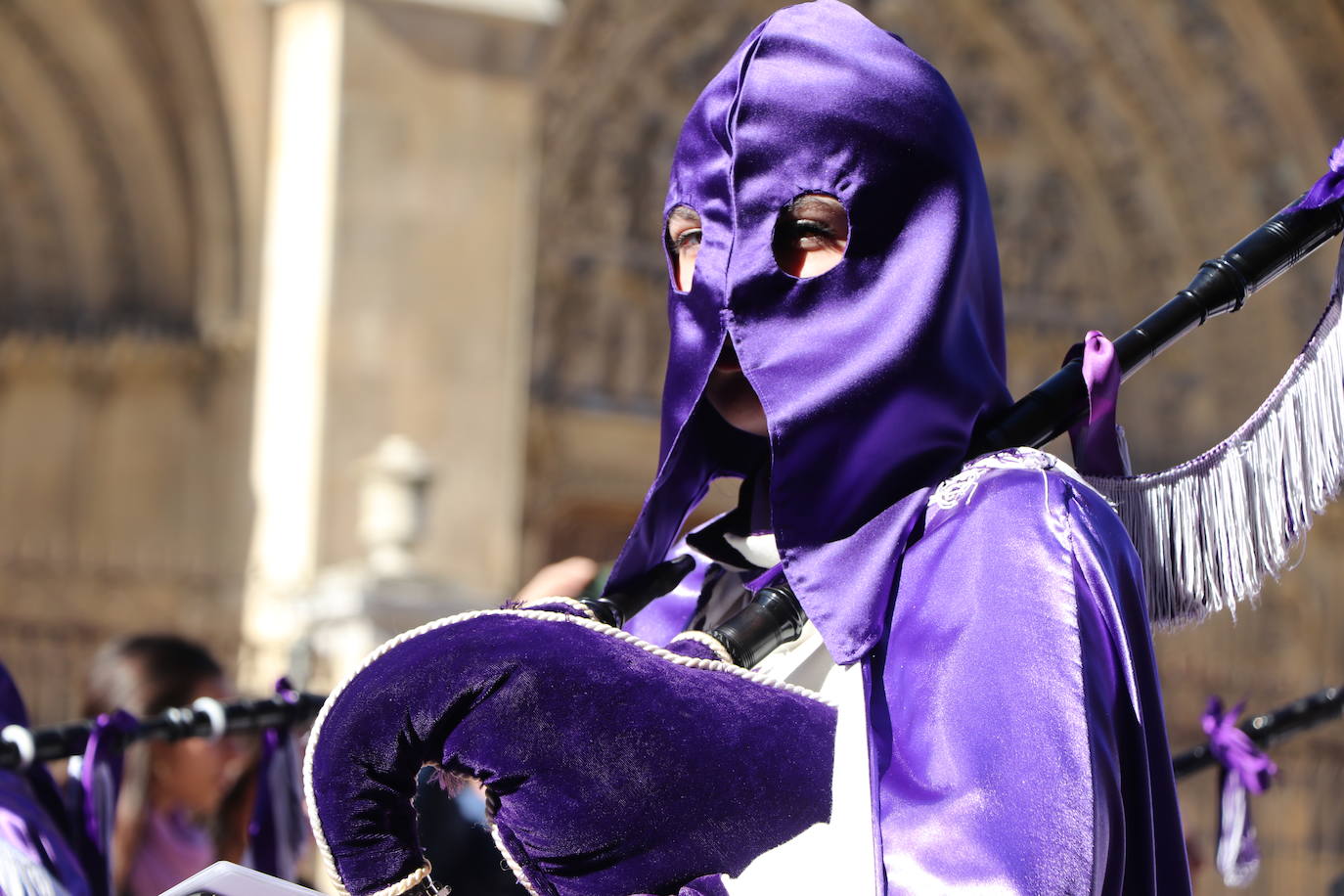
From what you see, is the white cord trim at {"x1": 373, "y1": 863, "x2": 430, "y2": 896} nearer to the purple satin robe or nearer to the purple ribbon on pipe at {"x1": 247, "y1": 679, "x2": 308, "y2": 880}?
the purple satin robe

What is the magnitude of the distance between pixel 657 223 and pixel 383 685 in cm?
691

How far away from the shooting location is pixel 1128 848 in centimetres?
140

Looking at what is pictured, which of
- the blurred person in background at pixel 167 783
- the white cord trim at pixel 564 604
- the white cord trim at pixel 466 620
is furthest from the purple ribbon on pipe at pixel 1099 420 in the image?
the blurred person in background at pixel 167 783

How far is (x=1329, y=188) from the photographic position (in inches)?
66.8

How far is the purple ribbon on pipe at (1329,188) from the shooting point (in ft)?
5.50

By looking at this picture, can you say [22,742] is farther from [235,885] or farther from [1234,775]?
[1234,775]

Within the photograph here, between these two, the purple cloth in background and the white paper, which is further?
the purple cloth in background

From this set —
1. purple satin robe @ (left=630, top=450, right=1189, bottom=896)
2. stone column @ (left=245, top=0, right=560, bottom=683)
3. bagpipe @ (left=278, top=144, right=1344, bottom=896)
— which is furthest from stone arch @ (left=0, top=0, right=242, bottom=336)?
purple satin robe @ (left=630, top=450, right=1189, bottom=896)

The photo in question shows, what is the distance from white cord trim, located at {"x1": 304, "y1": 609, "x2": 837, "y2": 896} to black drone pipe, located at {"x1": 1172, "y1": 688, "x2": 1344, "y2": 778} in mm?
1310

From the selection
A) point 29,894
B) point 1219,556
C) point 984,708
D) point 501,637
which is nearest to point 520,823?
point 501,637

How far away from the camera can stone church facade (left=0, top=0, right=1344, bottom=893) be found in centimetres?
649

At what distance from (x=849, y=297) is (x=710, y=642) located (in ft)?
0.94

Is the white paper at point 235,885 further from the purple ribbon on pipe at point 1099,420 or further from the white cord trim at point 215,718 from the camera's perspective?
the white cord trim at point 215,718

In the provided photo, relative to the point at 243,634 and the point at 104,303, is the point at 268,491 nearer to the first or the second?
the point at 243,634
